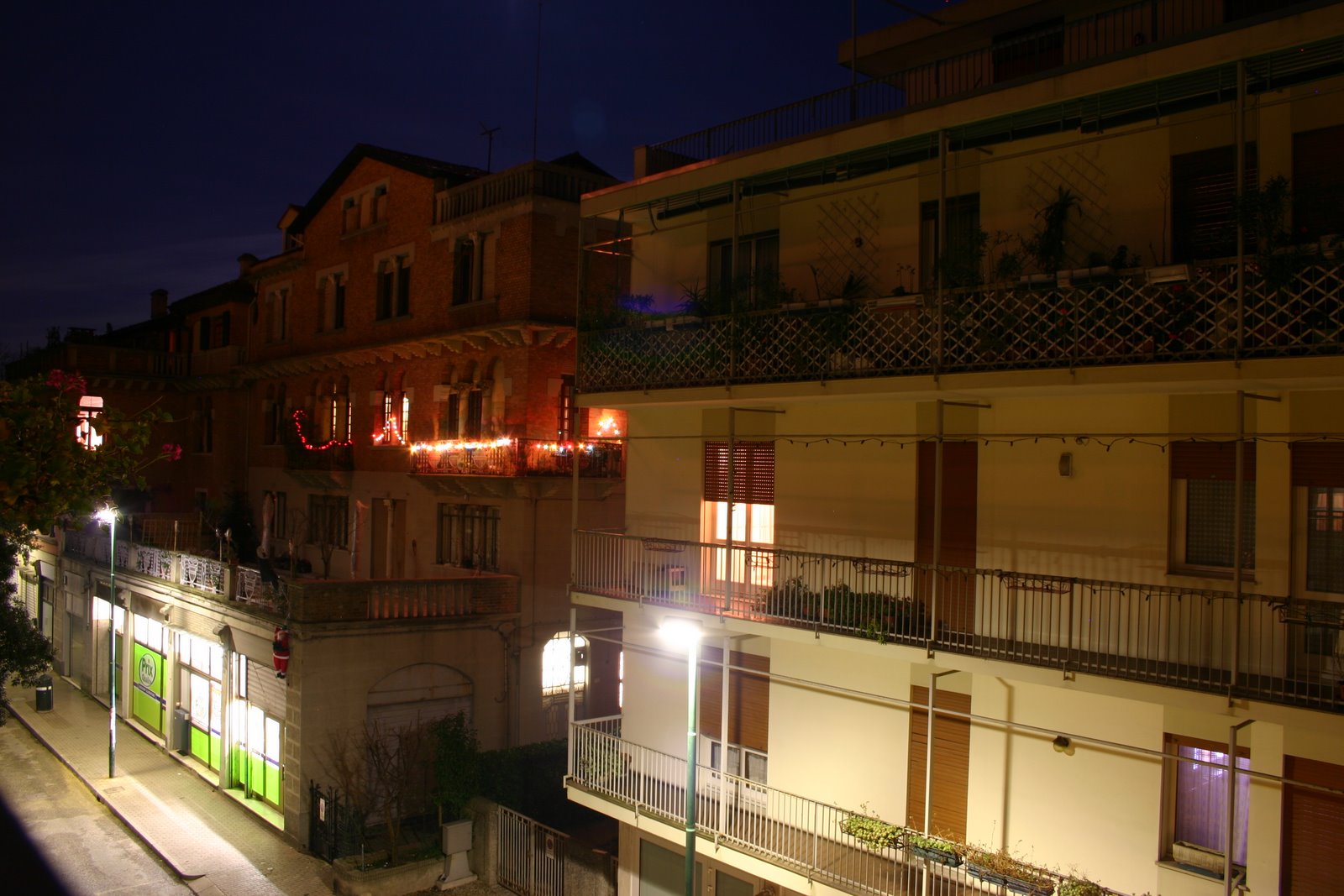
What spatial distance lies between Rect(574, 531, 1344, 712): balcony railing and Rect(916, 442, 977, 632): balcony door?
48 millimetres

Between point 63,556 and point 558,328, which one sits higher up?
point 558,328

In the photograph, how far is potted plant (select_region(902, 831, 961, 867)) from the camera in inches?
481

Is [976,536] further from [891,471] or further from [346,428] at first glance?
[346,428]

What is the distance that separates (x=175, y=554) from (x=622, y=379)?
17936mm

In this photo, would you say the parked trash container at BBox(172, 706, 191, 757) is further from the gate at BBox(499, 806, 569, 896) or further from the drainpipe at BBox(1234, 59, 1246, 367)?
the drainpipe at BBox(1234, 59, 1246, 367)

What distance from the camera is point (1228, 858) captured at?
999cm

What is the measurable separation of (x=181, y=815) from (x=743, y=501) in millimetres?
15789

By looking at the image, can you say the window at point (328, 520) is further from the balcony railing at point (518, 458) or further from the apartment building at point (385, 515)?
the balcony railing at point (518, 458)

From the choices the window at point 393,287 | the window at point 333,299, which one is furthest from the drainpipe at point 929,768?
the window at point 333,299

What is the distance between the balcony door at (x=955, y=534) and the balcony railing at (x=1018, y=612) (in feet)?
0.16

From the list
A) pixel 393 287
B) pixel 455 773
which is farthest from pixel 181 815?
pixel 393 287

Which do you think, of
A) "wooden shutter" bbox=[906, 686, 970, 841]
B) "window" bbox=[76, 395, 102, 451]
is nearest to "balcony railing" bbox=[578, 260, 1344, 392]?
"wooden shutter" bbox=[906, 686, 970, 841]

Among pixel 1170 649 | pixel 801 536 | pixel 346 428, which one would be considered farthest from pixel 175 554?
pixel 1170 649

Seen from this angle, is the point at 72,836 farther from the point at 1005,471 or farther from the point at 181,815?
the point at 1005,471
